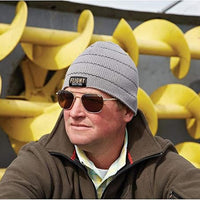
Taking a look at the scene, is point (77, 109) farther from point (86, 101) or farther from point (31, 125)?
point (31, 125)

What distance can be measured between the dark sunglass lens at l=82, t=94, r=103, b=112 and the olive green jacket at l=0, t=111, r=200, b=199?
0.46 ft

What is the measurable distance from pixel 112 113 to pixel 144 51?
2.26 m

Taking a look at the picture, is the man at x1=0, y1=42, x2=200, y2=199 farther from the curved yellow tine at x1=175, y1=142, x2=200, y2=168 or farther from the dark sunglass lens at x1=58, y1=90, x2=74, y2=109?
the curved yellow tine at x1=175, y1=142, x2=200, y2=168

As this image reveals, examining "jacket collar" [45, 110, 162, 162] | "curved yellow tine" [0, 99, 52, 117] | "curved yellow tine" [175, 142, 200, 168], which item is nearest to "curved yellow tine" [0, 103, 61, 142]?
"curved yellow tine" [0, 99, 52, 117]

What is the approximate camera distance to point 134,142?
4.07 ft

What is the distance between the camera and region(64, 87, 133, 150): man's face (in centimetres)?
111

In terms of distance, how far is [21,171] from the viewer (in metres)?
1.05

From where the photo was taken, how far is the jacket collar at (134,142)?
1170 millimetres

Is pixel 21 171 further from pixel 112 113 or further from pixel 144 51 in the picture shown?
pixel 144 51

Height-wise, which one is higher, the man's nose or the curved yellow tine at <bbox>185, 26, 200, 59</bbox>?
the man's nose

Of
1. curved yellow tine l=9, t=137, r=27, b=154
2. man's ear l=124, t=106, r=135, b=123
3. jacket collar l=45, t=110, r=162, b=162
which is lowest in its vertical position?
curved yellow tine l=9, t=137, r=27, b=154

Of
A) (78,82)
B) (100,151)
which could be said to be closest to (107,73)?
(78,82)

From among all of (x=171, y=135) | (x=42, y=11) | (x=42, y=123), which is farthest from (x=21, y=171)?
(x=171, y=135)

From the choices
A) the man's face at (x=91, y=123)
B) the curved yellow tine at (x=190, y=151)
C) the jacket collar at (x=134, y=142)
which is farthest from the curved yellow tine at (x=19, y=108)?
the man's face at (x=91, y=123)
